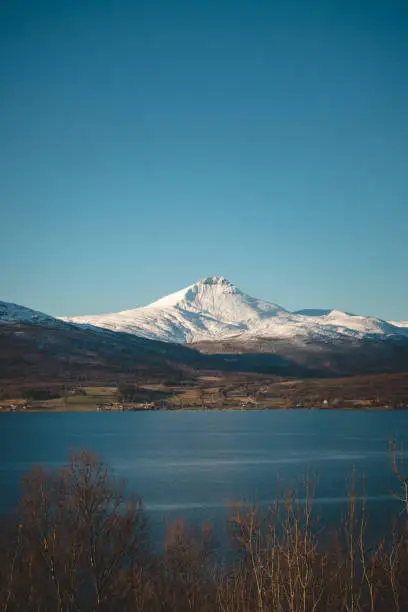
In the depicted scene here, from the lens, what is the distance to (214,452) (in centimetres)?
7338

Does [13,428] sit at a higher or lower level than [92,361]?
lower

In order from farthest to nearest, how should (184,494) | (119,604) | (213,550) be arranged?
(184,494) < (213,550) < (119,604)

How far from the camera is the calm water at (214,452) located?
43.9m

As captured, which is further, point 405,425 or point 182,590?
point 405,425

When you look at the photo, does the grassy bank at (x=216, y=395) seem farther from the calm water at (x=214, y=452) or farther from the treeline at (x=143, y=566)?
the treeline at (x=143, y=566)

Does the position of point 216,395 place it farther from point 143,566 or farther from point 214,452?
point 143,566

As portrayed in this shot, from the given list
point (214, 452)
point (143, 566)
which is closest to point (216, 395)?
point (214, 452)

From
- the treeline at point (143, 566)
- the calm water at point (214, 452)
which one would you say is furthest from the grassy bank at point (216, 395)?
the treeline at point (143, 566)

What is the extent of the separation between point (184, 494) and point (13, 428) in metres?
57.8

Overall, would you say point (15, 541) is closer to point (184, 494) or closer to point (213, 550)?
point (213, 550)

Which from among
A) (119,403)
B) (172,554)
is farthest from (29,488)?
(119,403)

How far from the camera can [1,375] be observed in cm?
15325

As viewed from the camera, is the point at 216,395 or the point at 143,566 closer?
the point at 143,566

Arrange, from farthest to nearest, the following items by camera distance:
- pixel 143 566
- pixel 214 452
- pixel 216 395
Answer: pixel 216 395 → pixel 214 452 → pixel 143 566
